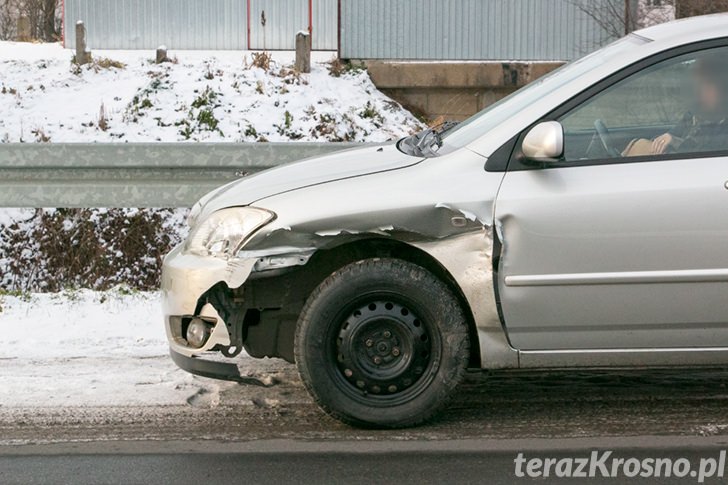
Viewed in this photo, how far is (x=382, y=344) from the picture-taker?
4855mm

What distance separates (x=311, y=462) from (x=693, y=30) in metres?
2.48

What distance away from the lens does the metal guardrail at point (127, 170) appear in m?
8.02

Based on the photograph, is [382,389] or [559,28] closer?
[382,389]

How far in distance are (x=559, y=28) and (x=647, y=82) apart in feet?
47.2

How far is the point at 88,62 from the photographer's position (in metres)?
17.7

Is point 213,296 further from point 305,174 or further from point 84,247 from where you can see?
point 84,247

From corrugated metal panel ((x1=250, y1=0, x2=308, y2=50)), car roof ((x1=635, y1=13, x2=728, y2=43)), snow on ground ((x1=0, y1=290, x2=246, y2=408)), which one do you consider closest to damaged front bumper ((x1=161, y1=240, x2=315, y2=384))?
snow on ground ((x1=0, y1=290, x2=246, y2=408))

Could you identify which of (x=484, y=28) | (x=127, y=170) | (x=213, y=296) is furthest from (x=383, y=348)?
(x=484, y=28)

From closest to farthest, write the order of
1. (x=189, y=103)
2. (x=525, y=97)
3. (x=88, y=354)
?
(x=525, y=97) → (x=88, y=354) → (x=189, y=103)

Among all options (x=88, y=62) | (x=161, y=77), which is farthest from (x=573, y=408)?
(x=88, y=62)

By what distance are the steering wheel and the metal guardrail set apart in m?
3.32

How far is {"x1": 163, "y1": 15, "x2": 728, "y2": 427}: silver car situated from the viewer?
15.4ft

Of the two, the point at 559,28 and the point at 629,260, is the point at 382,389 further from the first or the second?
the point at 559,28

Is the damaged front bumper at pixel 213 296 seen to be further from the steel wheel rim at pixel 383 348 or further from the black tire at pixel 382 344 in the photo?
the steel wheel rim at pixel 383 348
